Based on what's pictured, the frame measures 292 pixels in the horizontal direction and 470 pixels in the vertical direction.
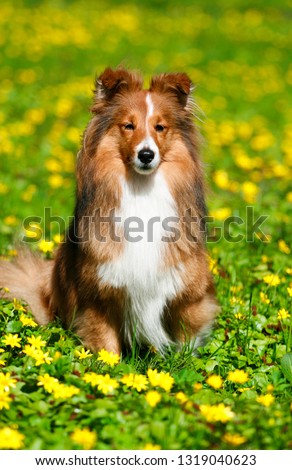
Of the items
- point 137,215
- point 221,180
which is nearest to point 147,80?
point 221,180

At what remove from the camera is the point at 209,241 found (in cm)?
537

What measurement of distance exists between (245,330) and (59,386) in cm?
157

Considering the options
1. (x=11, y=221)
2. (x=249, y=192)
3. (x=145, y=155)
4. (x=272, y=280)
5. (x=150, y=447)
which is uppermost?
(x=145, y=155)

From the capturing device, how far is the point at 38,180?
678 centimetres

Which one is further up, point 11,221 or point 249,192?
point 249,192

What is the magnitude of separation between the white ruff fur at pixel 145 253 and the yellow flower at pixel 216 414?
1.09 metres

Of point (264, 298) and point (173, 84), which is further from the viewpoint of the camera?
point (264, 298)

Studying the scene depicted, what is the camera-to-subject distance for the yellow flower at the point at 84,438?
107 inches

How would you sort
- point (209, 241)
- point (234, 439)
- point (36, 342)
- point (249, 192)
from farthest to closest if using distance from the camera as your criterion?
1. point (249, 192)
2. point (209, 241)
3. point (36, 342)
4. point (234, 439)

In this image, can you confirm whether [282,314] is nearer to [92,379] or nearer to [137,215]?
[137,215]

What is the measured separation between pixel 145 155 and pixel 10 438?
5.61 feet

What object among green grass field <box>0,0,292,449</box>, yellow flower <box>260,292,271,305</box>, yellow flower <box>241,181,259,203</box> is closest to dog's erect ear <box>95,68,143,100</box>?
green grass field <box>0,0,292,449</box>

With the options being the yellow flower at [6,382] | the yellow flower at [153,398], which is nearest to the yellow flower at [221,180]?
the yellow flower at [153,398]
